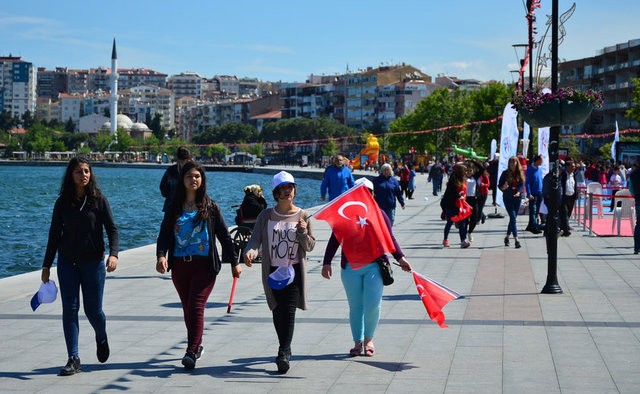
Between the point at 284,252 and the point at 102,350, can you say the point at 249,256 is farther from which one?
the point at 102,350

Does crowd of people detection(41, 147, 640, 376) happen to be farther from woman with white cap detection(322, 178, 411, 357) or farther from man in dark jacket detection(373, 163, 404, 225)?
man in dark jacket detection(373, 163, 404, 225)

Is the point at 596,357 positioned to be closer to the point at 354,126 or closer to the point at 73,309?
the point at 73,309

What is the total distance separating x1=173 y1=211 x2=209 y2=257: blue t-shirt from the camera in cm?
776

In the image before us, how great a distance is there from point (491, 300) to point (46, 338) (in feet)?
15.5

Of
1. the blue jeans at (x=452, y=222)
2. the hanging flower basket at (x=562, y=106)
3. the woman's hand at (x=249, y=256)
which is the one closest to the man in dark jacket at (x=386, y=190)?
the blue jeans at (x=452, y=222)

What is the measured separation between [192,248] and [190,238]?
73 millimetres

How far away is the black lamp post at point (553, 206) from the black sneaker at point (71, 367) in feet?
19.5

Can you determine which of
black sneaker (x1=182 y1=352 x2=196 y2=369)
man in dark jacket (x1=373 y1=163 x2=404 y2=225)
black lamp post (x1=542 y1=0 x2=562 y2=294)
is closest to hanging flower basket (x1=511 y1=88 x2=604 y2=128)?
black lamp post (x1=542 y1=0 x2=562 y2=294)

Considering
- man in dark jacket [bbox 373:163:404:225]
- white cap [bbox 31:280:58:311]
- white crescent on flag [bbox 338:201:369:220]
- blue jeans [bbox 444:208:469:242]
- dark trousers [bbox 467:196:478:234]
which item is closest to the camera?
white cap [bbox 31:280:58:311]

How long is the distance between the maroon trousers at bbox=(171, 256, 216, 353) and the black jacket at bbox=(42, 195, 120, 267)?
58cm

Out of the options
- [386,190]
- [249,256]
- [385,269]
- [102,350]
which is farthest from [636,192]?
[102,350]

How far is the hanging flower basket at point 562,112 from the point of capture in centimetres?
1256

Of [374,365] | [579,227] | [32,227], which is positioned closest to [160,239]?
[374,365]

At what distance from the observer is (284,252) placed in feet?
25.4
